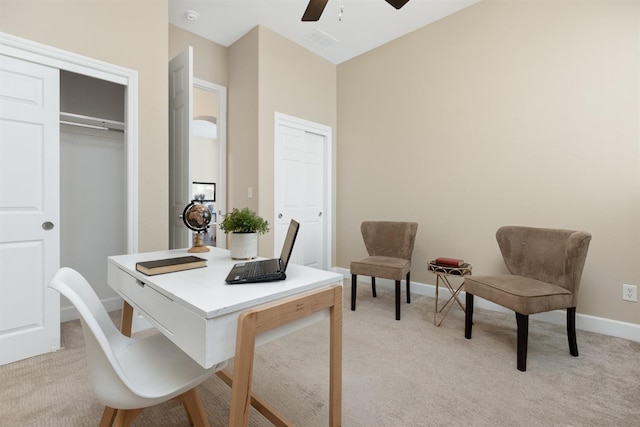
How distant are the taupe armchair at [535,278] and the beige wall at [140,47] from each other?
2668 millimetres

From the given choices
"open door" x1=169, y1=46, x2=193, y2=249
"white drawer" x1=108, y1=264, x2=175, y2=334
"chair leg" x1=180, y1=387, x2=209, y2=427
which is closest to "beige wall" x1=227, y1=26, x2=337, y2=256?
"open door" x1=169, y1=46, x2=193, y2=249

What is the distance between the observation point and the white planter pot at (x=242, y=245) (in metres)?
1.61

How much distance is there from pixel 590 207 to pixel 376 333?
2081 mm

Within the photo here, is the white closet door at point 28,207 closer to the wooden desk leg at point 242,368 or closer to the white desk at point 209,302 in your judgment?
the white desk at point 209,302

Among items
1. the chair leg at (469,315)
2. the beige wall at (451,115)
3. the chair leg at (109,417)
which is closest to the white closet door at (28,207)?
the beige wall at (451,115)

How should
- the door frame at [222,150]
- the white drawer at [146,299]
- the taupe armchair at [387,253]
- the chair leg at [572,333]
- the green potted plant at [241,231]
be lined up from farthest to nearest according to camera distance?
1. the door frame at [222,150]
2. the taupe armchair at [387,253]
3. the chair leg at [572,333]
4. the green potted plant at [241,231]
5. the white drawer at [146,299]

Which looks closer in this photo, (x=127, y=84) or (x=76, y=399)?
(x=76, y=399)

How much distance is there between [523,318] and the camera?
1.88 meters

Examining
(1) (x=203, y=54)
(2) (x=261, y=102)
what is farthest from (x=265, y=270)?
(1) (x=203, y=54)

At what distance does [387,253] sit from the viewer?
3299mm

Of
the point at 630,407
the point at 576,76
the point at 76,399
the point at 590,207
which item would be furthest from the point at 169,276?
the point at 576,76

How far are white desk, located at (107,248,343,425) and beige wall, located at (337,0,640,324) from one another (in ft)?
8.01

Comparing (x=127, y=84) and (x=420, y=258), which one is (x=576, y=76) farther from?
(x=127, y=84)

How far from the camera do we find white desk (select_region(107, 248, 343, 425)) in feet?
2.86
